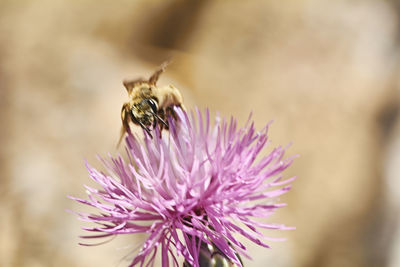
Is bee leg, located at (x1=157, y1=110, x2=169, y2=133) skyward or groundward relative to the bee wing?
groundward

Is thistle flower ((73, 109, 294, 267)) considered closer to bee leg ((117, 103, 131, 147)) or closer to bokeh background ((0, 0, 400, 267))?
bee leg ((117, 103, 131, 147))

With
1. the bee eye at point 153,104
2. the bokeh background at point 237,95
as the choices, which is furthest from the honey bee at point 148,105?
the bokeh background at point 237,95

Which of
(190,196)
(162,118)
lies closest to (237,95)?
(162,118)

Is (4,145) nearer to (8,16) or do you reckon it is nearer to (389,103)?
(8,16)

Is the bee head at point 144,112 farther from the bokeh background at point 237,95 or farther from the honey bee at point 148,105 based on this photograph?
the bokeh background at point 237,95

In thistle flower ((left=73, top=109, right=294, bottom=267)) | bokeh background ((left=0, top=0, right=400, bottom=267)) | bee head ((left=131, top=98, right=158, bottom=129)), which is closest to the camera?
thistle flower ((left=73, top=109, right=294, bottom=267))

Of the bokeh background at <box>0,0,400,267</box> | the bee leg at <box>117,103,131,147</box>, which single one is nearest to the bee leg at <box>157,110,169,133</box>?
the bee leg at <box>117,103,131,147</box>
